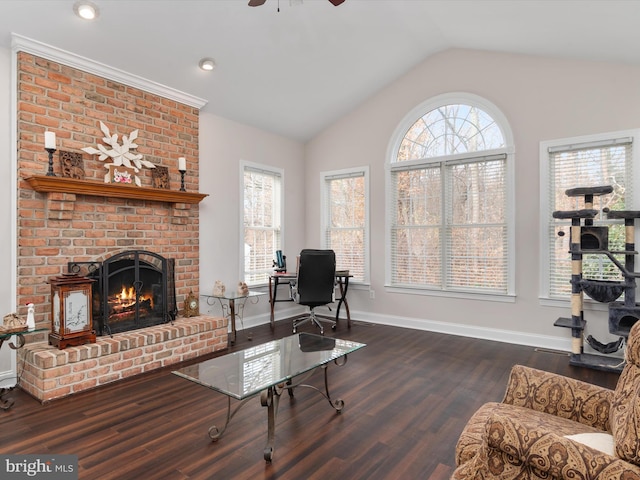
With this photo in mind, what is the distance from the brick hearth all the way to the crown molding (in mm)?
2502

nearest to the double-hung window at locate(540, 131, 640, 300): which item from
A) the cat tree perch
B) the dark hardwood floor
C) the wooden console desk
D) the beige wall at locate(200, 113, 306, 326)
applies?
the cat tree perch

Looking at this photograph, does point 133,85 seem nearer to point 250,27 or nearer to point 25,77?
point 25,77

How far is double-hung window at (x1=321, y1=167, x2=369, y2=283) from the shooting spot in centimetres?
573

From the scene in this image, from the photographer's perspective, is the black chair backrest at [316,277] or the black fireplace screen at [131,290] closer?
the black fireplace screen at [131,290]

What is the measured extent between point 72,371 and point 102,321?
628mm

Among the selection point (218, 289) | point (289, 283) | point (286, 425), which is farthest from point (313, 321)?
point (286, 425)

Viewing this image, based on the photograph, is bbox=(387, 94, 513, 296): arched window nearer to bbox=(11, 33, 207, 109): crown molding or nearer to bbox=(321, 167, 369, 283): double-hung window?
bbox=(321, 167, 369, 283): double-hung window

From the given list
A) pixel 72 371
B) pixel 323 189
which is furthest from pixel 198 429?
pixel 323 189

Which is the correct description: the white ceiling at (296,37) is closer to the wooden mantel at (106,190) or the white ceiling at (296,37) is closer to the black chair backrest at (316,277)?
the wooden mantel at (106,190)

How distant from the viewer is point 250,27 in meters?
3.71

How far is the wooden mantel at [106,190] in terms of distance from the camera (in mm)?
3191

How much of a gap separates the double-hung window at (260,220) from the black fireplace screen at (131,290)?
4.11 ft

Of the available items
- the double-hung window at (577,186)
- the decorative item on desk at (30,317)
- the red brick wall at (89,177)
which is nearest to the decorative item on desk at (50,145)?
the red brick wall at (89,177)

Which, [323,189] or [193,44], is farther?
[323,189]
